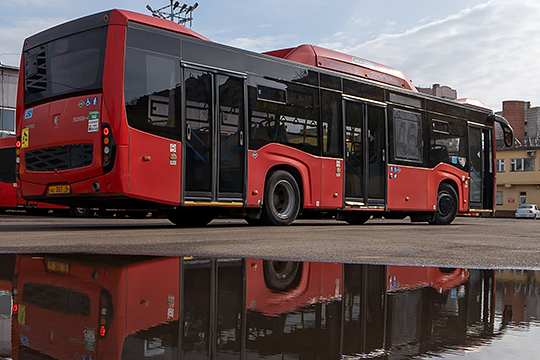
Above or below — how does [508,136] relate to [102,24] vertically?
below

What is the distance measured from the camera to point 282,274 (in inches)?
182

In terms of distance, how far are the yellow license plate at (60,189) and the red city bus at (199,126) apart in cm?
3

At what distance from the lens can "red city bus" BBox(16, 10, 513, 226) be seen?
1009 cm

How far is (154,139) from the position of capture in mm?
10320

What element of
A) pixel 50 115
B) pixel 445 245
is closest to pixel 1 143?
pixel 50 115

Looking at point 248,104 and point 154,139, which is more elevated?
point 248,104

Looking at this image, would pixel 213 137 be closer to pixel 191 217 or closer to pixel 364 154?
pixel 191 217

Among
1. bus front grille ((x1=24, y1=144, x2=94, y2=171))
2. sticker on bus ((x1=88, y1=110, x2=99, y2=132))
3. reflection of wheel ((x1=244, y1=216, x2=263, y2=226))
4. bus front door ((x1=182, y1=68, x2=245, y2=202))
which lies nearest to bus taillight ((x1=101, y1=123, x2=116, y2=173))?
sticker on bus ((x1=88, y1=110, x2=99, y2=132))

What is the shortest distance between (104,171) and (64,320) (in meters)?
7.51

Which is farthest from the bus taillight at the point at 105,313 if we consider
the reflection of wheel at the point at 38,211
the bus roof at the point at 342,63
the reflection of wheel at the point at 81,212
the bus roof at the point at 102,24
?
the reflection of wheel at the point at 38,211

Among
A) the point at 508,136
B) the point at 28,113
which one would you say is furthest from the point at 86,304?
the point at 508,136

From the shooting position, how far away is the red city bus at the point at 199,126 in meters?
10.1

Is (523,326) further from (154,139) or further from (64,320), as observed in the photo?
(154,139)

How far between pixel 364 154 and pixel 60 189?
719 cm
